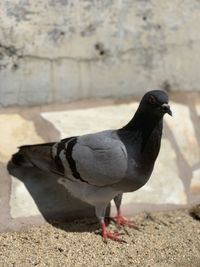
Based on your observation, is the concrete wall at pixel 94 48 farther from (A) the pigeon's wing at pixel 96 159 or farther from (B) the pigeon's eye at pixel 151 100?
(B) the pigeon's eye at pixel 151 100

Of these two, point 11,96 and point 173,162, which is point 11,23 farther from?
point 173,162

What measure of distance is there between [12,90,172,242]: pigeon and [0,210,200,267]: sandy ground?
182mm

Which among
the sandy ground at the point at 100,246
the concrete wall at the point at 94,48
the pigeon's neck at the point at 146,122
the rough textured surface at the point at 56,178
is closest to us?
the sandy ground at the point at 100,246

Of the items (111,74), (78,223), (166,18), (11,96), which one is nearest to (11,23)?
(11,96)

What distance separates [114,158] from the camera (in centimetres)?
507

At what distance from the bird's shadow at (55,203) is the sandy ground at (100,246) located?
2 cm

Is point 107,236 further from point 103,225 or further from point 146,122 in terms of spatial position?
point 146,122

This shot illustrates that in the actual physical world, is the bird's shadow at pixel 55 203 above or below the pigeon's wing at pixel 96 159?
below

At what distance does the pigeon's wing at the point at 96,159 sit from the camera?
505 centimetres

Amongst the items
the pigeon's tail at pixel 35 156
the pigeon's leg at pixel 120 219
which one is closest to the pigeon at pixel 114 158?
the pigeon's tail at pixel 35 156

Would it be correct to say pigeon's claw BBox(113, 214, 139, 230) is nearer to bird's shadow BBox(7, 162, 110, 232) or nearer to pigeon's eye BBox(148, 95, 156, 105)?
bird's shadow BBox(7, 162, 110, 232)

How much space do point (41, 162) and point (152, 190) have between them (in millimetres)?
1144

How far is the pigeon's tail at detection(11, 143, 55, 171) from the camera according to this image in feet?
18.0

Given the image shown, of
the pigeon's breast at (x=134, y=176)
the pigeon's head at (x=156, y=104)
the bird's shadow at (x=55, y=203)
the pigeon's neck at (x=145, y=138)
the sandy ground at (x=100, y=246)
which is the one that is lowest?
the sandy ground at (x=100, y=246)
